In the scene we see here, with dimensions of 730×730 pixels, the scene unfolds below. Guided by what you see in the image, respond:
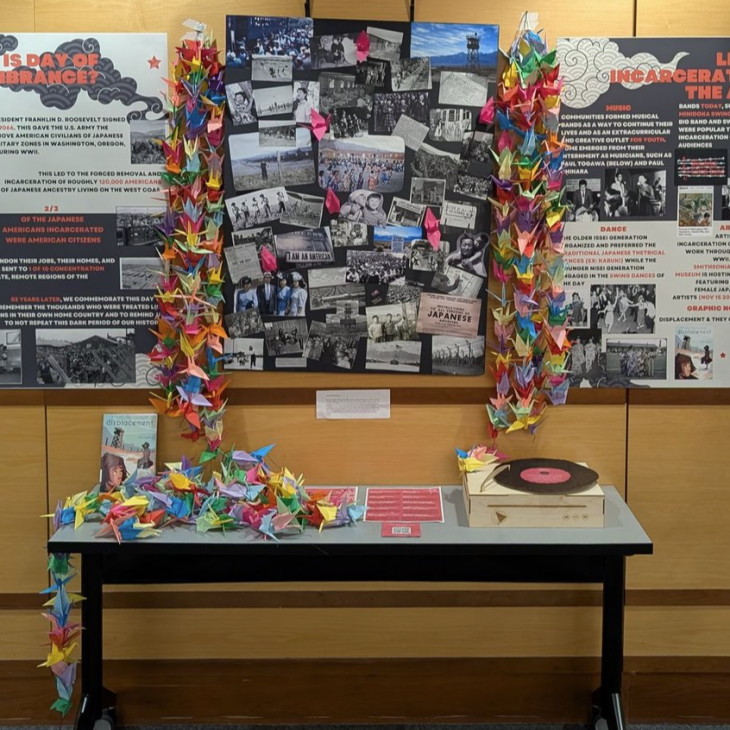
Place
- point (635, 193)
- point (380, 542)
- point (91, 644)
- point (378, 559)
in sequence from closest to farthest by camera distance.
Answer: point (380, 542), point (378, 559), point (91, 644), point (635, 193)

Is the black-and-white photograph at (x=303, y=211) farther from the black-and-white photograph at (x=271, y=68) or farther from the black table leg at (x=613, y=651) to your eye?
the black table leg at (x=613, y=651)

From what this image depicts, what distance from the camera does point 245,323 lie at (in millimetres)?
2412

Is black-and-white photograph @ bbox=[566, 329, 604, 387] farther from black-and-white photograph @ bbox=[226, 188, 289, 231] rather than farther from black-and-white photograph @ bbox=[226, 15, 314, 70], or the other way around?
black-and-white photograph @ bbox=[226, 15, 314, 70]

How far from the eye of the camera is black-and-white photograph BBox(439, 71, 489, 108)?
2326 millimetres

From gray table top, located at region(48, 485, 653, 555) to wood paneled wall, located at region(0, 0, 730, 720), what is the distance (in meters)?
0.39

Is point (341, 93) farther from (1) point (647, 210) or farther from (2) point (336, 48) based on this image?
(1) point (647, 210)

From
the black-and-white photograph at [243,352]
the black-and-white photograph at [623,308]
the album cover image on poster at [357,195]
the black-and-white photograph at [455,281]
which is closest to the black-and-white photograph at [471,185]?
the album cover image on poster at [357,195]

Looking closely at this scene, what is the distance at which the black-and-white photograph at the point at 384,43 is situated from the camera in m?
2.31

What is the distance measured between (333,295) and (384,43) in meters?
0.76

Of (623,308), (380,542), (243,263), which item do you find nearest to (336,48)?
(243,263)

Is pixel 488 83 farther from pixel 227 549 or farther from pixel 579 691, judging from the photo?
pixel 579 691

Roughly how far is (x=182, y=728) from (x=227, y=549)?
0.91 metres

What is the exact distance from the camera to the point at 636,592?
251cm

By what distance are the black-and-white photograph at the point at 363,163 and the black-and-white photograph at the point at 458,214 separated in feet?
0.52
